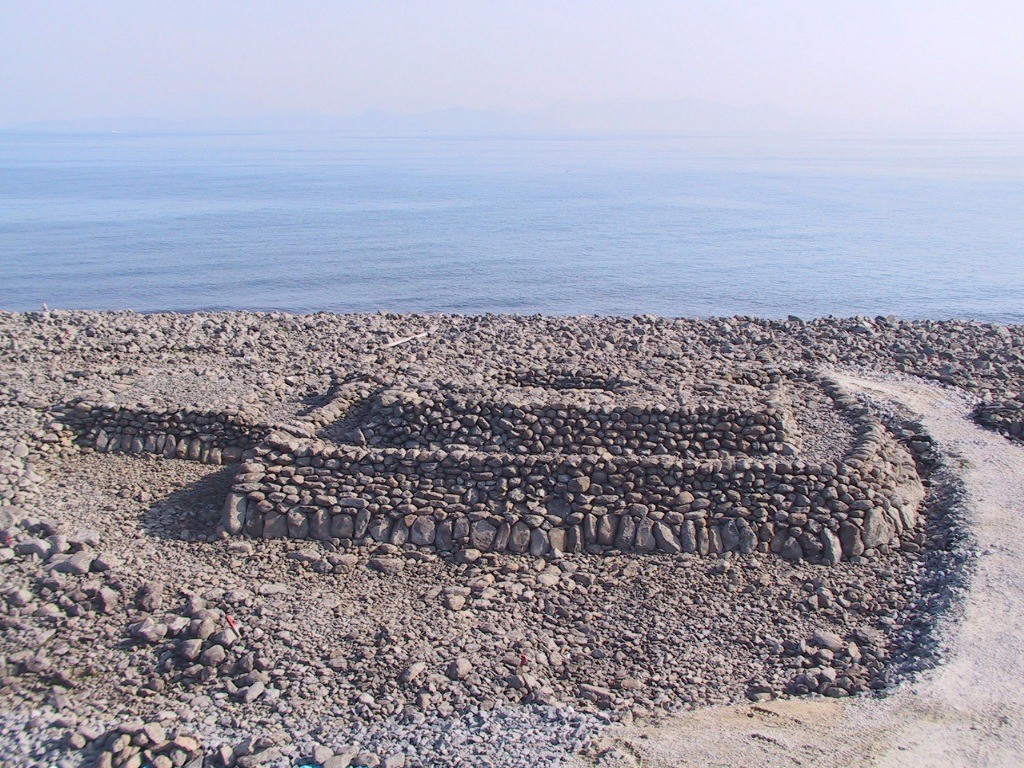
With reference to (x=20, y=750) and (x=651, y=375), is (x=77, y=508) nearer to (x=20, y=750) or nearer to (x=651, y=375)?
(x=20, y=750)

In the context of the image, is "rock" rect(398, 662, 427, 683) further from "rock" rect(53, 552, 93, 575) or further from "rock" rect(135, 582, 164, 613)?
"rock" rect(53, 552, 93, 575)

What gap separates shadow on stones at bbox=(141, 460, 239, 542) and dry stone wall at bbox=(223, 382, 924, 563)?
0.48m

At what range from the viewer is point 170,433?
15.8 m

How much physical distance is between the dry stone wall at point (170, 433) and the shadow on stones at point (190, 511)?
927 millimetres

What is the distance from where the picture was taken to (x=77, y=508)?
13742 millimetres

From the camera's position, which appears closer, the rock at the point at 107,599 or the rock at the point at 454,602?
the rock at the point at 107,599

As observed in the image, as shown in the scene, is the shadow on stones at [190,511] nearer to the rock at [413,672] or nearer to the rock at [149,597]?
the rock at [149,597]

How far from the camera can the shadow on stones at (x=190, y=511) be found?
1322 cm

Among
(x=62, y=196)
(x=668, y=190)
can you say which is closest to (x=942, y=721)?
(x=62, y=196)

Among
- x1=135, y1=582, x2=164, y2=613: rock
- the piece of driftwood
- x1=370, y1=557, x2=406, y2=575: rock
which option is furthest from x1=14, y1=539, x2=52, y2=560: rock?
the piece of driftwood

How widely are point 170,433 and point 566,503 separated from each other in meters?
7.39

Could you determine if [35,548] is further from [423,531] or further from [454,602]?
[454,602]

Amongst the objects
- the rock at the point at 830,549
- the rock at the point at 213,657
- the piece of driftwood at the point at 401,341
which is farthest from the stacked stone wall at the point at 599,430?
the piece of driftwood at the point at 401,341

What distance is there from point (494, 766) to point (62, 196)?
9442 centimetres
